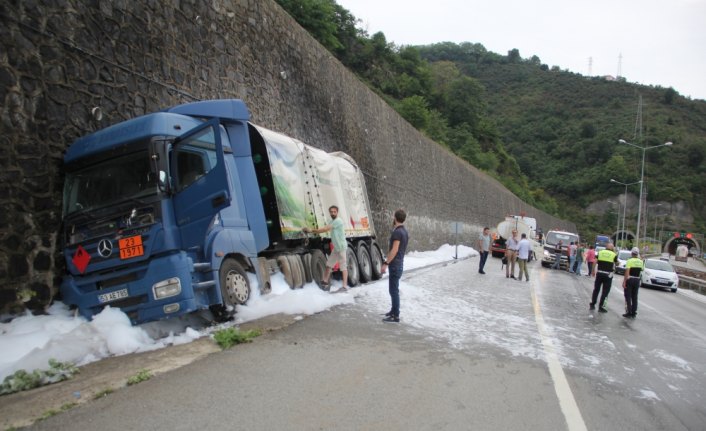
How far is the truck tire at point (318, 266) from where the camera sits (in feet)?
37.2

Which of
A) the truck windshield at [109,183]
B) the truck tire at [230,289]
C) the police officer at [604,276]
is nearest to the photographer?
the truck windshield at [109,183]

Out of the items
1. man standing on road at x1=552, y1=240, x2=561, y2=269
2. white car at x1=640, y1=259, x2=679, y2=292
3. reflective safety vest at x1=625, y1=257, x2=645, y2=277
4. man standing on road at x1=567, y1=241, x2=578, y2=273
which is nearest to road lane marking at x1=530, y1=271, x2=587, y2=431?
reflective safety vest at x1=625, y1=257, x2=645, y2=277

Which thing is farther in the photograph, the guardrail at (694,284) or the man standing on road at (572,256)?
the guardrail at (694,284)

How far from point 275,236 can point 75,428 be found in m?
6.40

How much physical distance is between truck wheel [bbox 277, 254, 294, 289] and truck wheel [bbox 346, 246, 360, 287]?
118 inches

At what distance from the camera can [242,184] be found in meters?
9.01

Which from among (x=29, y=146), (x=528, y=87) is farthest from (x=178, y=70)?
(x=528, y=87)

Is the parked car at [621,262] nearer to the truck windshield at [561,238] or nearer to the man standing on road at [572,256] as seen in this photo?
the truck windshield at [561,238]

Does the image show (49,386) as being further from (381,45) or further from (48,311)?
(381,45)

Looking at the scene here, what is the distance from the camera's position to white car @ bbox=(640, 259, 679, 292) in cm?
2447

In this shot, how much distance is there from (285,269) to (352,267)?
3.43 m

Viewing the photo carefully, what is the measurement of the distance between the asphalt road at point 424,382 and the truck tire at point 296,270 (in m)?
1.53

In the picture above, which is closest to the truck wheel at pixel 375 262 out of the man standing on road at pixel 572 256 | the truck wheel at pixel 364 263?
the truck wheel at pixel 364 263

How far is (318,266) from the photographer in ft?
37.9
